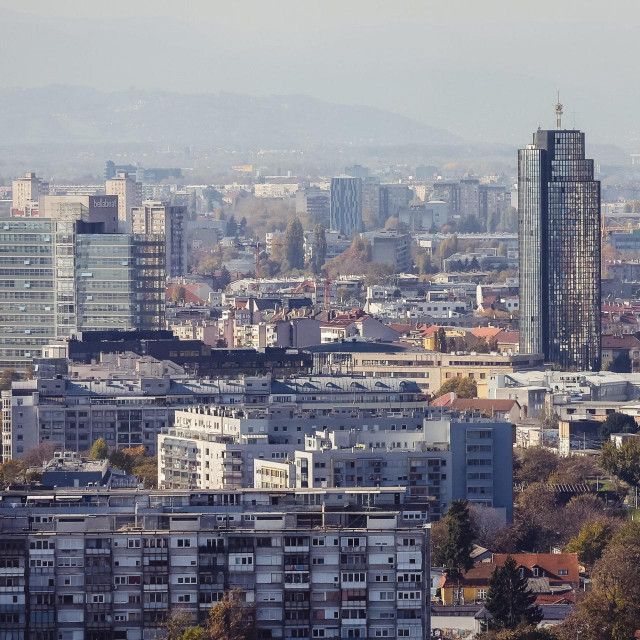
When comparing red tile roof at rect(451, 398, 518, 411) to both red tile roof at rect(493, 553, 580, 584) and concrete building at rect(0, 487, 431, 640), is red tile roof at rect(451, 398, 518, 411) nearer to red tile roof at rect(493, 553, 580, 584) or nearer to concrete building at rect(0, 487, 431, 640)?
red tile roof at rect(493, 553, 580, 584)

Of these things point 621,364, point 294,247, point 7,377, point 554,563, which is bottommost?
point 621,364

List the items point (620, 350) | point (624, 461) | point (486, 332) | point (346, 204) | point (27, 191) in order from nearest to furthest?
point (624, 461)
point (620, 350)
point (486, 332)
point (27, 191)
point (346, 204)

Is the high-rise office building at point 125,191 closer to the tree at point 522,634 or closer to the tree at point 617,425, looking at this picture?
the tree at point 617,425

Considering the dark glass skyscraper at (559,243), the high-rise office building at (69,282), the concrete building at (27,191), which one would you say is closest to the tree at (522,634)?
the dark glass skyscraper at (559,243)

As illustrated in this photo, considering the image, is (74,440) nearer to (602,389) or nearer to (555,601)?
(602,389)

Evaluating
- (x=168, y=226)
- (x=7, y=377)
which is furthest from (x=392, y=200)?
(x=7, y=377)

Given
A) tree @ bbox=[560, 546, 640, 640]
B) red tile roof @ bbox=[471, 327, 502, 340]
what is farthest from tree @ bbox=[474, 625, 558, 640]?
red tile roof @ bbox=[471, 327, 502, 340]

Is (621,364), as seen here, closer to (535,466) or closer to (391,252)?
(535,466)
